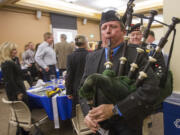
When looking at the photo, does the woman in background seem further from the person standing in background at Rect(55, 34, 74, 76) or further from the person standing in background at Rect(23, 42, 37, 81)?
the person standing in background at Rect(23, 42, 37, 81)

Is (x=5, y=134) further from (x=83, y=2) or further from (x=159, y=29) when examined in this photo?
(x=159, y=29)

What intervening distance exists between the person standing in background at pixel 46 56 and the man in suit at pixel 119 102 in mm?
2840

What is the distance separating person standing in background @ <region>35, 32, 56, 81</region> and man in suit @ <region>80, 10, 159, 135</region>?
9.32 ft

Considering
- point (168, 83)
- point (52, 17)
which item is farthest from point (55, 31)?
point (168, 83)

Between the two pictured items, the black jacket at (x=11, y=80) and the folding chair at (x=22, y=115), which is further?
the black jacket at (x=11, y=80)

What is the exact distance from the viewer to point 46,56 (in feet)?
12.6

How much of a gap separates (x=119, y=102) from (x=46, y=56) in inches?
132

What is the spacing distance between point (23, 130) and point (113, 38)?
2.11 meters

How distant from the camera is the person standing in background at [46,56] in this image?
3.76 m

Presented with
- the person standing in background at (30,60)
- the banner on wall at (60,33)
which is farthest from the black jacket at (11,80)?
the banner on wall at (60,33)

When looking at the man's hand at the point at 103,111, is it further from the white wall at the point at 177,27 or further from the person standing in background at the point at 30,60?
the person standing in background at the point at 30,60

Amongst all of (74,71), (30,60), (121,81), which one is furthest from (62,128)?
(30,60)

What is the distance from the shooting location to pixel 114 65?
39.1 inches

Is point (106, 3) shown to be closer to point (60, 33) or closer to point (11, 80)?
point (60, 33)
